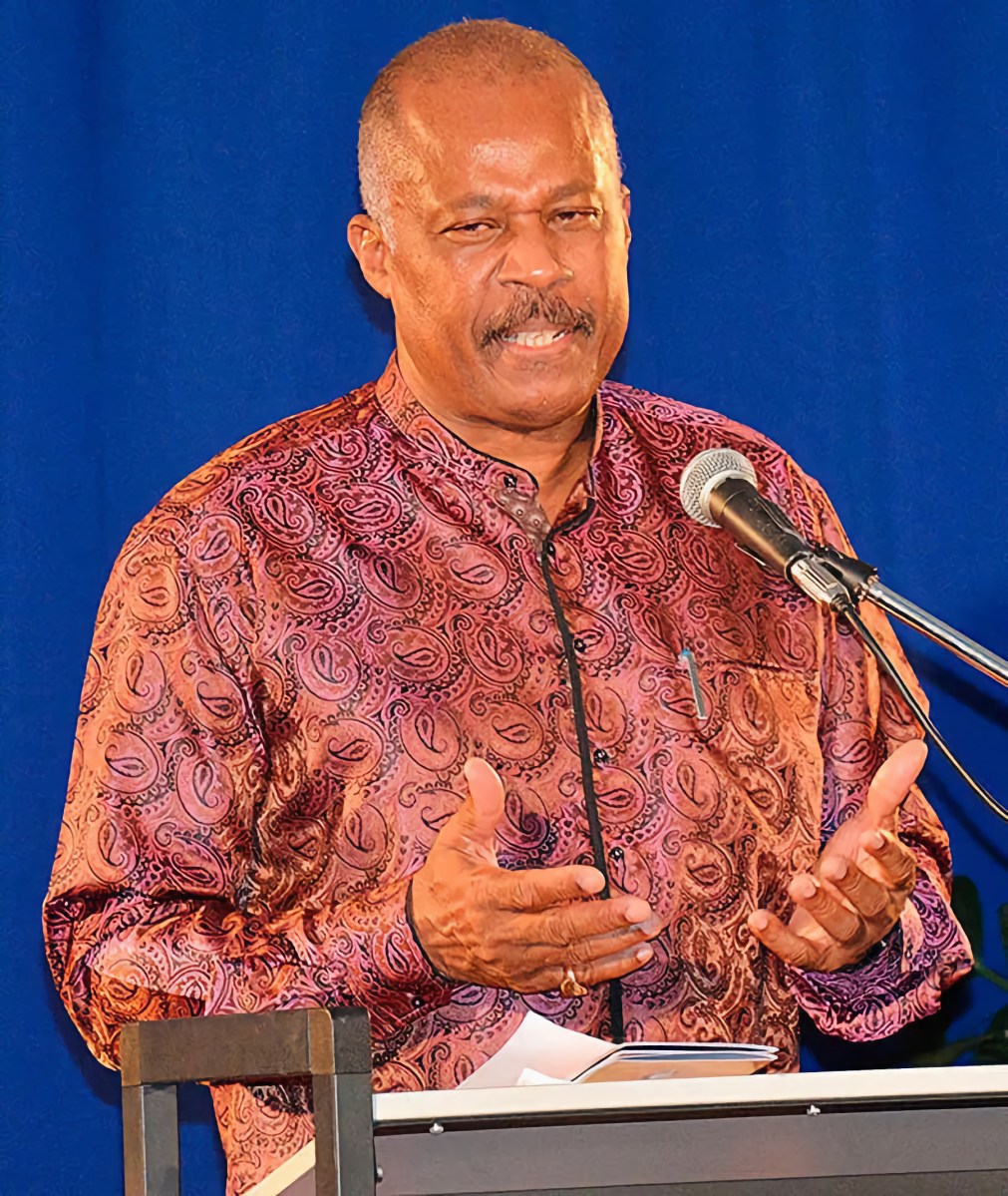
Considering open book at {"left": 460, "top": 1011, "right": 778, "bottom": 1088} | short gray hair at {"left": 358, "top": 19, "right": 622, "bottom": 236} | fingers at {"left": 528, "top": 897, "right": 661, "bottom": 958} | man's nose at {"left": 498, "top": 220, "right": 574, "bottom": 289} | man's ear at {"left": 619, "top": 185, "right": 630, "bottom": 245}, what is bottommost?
open book at {"left": 460, "top": 1011, "right": 778, "bottom": 1088}

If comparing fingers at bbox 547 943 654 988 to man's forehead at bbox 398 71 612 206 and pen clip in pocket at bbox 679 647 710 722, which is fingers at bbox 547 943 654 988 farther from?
man's forehead at bbox 398 71 612 206

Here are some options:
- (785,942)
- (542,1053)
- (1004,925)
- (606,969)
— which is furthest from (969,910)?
(542,1053)

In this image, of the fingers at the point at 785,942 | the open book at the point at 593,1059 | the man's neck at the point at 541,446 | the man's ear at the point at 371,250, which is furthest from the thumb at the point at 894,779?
the man's ear at the point at 371,250

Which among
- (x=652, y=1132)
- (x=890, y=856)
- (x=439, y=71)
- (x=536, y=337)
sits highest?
(x=439, y=71)

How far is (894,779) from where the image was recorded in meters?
2.24

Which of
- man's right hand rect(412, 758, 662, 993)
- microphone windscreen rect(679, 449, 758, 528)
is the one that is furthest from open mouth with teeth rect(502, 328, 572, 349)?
man's right hand rect(412, 758, 662, 993)

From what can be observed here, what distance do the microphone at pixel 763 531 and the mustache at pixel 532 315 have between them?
535 millimetres

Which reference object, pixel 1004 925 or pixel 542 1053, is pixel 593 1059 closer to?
pixel 542 1053

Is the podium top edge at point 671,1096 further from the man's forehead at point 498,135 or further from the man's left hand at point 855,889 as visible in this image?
the man's forehead at point 498,135

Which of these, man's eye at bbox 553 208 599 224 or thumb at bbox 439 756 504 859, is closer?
thumb at bbox 439 756 504 859

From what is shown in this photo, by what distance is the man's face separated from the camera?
2789 mm

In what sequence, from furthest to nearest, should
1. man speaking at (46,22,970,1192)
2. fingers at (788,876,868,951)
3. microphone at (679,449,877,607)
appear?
man speaking at (46,22,970,1192), fingers at (788,876,868,951), microphone at (679,449,877,607)

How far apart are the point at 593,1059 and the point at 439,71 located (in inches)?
60.9

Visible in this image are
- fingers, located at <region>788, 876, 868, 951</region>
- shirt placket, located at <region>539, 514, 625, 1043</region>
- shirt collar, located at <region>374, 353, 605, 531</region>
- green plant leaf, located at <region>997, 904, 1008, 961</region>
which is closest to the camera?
fingers, located at <region>788, 876, 868, 951</region>
